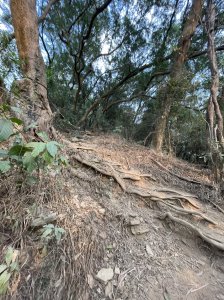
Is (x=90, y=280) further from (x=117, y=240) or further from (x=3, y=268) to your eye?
(x=3, y=268)

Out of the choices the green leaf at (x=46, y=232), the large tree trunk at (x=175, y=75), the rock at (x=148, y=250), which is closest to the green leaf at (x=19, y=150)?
the green leaf at (x=46, y=232)

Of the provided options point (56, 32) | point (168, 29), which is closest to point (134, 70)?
point (168, 29)

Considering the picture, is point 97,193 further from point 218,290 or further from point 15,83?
point 15,83

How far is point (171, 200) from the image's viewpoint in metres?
2.13

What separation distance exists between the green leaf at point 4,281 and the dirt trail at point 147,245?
488 mm

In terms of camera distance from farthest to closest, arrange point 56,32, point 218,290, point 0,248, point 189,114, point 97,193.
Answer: point 56,32, point 189,114, point 97,193, point 218,290, point 0,248

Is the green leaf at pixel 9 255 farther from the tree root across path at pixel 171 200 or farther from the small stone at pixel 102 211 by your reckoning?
the tree root across path at pixel 171 200

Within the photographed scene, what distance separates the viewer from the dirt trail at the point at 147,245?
4.17 ft

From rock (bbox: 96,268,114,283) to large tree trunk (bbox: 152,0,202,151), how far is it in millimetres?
2882

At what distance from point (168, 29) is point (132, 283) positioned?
6763 millimetres

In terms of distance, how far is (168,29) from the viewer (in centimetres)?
556

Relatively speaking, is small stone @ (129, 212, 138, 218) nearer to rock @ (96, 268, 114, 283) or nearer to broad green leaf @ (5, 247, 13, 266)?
rock @ (96, 268, 114, 283)

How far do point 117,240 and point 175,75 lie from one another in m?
3.47

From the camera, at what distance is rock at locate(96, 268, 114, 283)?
1.21m
